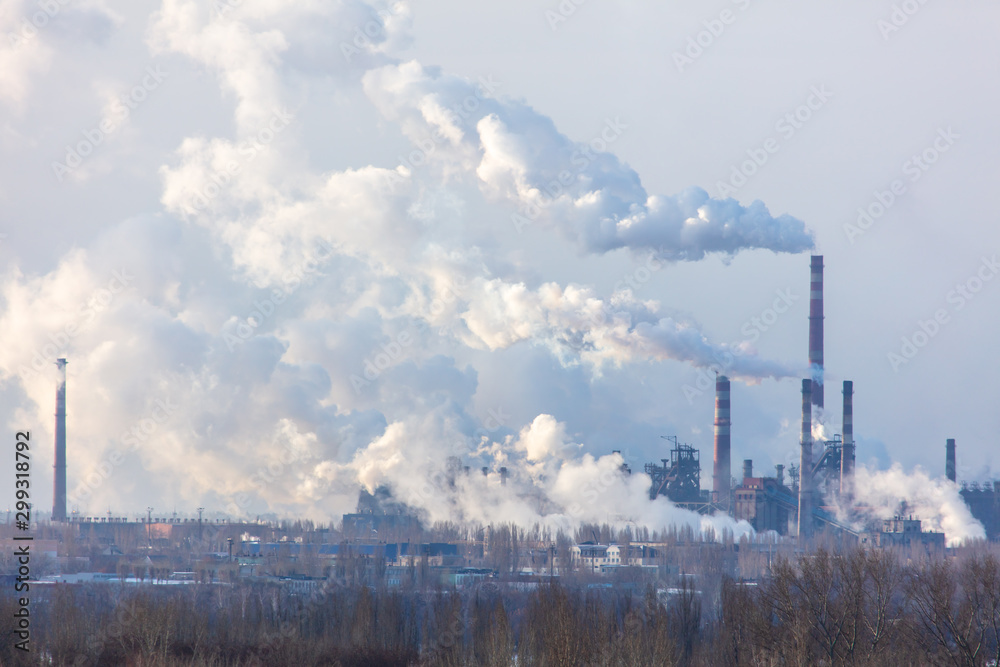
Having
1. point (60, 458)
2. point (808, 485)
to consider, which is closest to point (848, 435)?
point (808, 485)

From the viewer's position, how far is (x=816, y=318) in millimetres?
77312

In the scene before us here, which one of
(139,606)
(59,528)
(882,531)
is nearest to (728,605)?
(139,606)

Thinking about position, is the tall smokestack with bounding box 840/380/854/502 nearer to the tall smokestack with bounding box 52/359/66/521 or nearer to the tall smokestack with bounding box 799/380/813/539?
the tall smokestack with bounding box 799/380/813/539

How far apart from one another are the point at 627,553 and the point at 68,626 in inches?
1720

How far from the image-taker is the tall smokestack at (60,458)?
3494 inches

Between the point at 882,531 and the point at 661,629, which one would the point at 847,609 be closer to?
the point at 661,629

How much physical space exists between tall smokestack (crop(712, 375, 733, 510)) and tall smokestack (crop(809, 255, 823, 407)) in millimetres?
5909

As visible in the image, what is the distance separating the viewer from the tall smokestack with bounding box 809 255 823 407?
7694 cm

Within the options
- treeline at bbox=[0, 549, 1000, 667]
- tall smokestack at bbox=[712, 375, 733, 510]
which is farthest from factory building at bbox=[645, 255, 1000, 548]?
treeline at bbox=[0, 549, 1000, 667]

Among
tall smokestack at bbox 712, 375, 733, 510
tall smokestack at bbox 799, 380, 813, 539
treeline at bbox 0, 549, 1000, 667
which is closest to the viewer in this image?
treeline at bbox 0, 549, 1000, 667

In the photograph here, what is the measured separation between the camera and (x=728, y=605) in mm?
34125

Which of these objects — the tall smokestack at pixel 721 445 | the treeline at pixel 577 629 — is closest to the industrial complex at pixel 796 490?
the tall smokestack at pixel 721 445

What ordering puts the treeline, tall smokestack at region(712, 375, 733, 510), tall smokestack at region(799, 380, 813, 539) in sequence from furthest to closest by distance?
tall smokestack at region(799, 380, 813, 539)
tall smokestack at region(712, 375, 733, 510)
the treeline

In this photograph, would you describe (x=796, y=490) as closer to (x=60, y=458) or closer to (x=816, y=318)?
(x=816, y=318)
